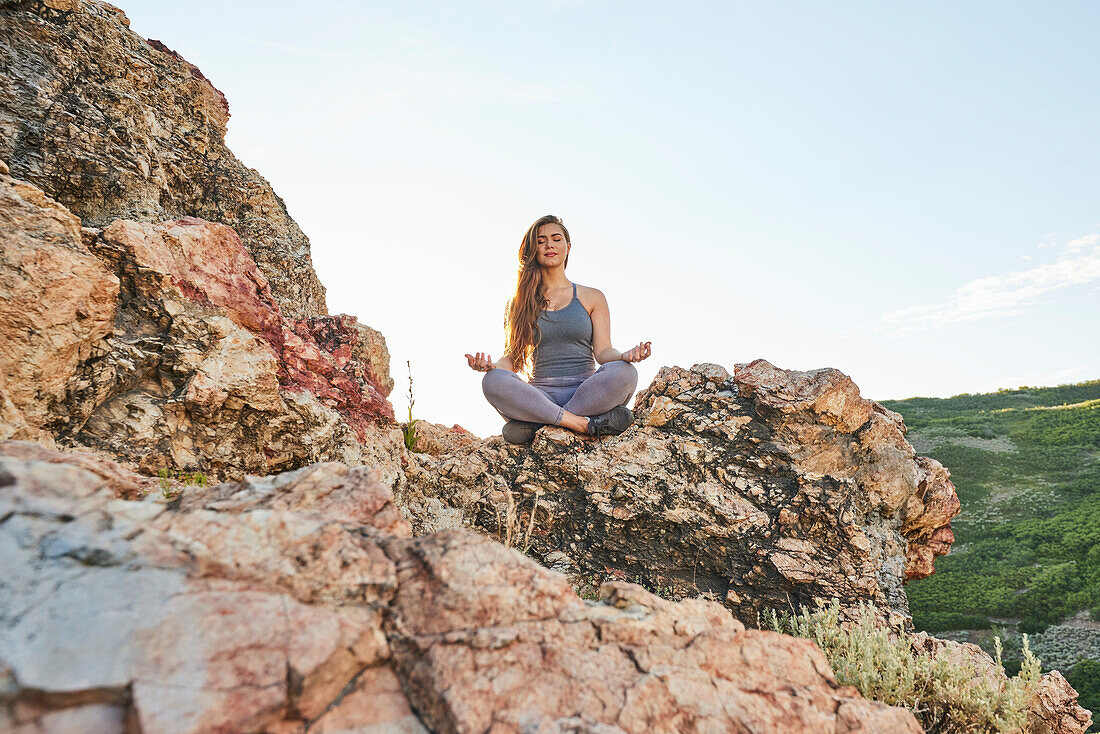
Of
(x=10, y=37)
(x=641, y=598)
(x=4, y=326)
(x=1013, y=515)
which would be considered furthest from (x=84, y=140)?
(x=1013, y=515)

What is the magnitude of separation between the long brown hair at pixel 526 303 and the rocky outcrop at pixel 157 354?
1872 mm

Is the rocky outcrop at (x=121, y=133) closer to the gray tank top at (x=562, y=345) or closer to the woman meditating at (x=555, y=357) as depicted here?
the woman meditating at (x=555, y=357)

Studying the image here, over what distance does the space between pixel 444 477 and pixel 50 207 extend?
3343mm

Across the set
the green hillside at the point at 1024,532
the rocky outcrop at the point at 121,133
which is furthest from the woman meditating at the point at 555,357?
the green hillside at the point at 1024,532

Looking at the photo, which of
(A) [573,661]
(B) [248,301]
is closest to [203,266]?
(B) [248,301]

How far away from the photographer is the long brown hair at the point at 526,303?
20.5ft

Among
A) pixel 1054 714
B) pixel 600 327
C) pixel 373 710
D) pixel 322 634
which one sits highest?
pixel 600 327

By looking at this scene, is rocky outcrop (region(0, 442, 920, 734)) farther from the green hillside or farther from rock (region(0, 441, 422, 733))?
the green hillside

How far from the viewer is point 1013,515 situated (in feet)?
57.7

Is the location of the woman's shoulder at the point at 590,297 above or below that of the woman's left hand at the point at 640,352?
above

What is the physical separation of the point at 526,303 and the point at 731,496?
9.48 feet

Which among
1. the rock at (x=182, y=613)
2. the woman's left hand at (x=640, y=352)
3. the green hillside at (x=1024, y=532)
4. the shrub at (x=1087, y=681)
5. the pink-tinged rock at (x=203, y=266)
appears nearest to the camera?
the rock at (x=182, y=613)

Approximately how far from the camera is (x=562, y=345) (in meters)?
6.13

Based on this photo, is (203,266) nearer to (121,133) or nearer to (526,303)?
(121,133)
